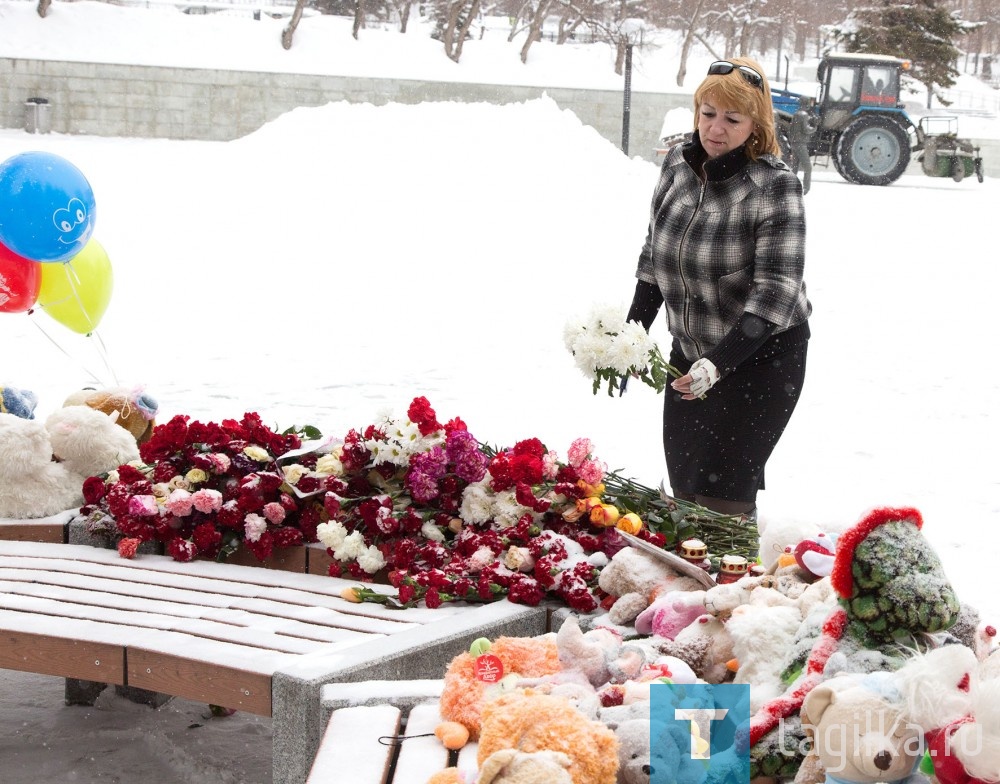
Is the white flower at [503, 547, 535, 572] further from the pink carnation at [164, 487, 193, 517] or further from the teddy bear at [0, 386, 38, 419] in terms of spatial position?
the teddy bear at [0, 386, 38, 419]

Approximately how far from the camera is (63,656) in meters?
2.86

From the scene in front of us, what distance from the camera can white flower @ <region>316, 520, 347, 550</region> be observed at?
335 centimetres

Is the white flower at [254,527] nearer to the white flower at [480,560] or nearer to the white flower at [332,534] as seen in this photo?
the white flower at [332,534]

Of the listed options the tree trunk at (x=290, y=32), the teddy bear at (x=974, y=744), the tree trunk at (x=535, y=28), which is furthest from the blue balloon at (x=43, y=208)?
the tree trunk at (x=535, y=28)

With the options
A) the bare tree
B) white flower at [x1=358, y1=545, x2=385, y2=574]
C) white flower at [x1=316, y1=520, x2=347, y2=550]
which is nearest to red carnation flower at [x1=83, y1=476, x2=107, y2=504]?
white flower at [x1=316, y1=520, x2=347, y2=550]

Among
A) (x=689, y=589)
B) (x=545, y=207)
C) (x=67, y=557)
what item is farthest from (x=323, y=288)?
(x=689, y=589)

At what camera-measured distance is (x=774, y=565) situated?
2764 millimetres

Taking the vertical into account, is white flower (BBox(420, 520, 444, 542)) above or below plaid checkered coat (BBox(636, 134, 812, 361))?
below

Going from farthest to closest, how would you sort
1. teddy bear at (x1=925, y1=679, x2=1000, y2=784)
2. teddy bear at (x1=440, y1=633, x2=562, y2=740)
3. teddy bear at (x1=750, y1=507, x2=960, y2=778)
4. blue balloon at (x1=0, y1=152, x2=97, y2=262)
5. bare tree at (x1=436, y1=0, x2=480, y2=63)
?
bare tree at (x1=436, y1=0, x2=480, y2=63)
blue balloon at (x1=0, y1=152, x2=97, y2=262)
teddy bear at (x1=440, y1=633, x2=562, y2=740)
teddy bear at (x1=750, y1=507, x2=960, y2=778)
teddy bear at (x1=925, y1=679, x2=1000, y2=784)

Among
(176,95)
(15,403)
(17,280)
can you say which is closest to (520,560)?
(15,403)

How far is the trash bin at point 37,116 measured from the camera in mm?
21812

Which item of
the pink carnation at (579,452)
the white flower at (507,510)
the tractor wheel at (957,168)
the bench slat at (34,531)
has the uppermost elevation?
the tractor wheel at (957,168)

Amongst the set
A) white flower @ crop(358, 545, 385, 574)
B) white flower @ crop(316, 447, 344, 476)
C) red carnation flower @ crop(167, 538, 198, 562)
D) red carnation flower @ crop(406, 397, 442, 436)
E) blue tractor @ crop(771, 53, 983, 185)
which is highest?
blue tractor @ crop(771, 53, 983, 185)

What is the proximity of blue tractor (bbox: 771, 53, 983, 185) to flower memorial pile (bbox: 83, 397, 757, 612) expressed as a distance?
59.4 feet
